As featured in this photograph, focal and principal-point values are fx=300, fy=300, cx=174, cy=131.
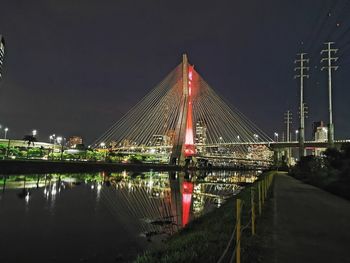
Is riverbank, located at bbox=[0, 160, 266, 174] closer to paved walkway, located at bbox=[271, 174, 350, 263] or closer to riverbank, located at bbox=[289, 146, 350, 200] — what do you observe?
riverbank, located at bbox=[289, 146, 350, 200]

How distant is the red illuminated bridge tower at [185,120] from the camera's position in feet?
193

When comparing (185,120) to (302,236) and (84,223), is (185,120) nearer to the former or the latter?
(84,223)

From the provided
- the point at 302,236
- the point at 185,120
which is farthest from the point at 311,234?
the point at 185,120

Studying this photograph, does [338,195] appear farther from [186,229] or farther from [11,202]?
[11,202]

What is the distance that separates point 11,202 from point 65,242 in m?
9.28

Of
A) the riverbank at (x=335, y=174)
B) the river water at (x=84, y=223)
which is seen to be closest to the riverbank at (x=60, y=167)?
the river water at (x=84, y=223)

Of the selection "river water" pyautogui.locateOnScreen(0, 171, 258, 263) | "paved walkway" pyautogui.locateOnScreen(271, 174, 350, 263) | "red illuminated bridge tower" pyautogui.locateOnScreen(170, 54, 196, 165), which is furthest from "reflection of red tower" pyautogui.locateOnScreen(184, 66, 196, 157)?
"paved walkway" pyautogui.locateOnScreen(271, 174, 350, 263)

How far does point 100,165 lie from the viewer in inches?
2190

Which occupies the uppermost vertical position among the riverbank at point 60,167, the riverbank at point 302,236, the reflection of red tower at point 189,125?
the reflection of red tower at point 189,125

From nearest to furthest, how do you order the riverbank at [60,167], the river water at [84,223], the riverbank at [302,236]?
the riverbank at [302,236]
the river water at [84,223]
the riverbank at [60,167]

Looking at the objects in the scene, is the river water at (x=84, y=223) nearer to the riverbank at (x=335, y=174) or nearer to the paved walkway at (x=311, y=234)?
the paved walkway at (x=311, y=234)

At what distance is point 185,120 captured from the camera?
2314 inches

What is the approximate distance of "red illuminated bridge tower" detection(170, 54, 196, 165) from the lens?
58.7 m

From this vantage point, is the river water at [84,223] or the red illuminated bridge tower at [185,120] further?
the red illuminated bridge tower at [185,120]
